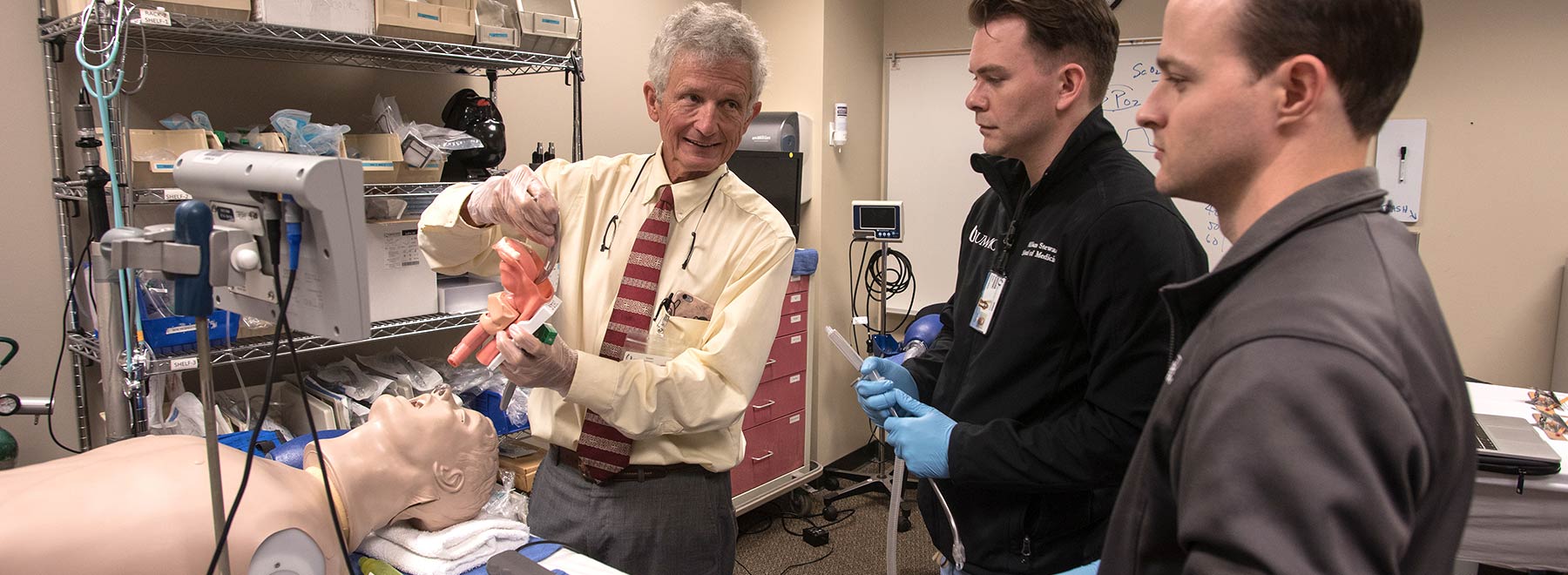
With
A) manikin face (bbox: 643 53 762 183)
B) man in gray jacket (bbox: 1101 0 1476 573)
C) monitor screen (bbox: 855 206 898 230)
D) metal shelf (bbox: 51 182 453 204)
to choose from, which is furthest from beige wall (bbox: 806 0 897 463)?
man in gray jacket (bbox: 1101 0 1476 573)

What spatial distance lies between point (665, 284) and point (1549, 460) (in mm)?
1991

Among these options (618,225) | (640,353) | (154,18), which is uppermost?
(154,18)

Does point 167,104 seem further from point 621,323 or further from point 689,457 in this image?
point 689,457

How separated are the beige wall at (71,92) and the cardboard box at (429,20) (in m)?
0.48

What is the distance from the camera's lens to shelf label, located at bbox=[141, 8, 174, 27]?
1.62 m

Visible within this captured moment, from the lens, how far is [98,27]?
1693 millimetres

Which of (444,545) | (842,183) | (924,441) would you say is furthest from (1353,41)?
(842,183)

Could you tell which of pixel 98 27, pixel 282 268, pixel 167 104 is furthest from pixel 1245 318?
pixel 167 104

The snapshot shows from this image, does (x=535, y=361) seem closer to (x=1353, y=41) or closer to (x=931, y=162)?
(x=1353, y=41)

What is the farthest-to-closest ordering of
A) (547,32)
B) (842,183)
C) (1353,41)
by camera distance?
(842,183), (547,32), (1353,41)

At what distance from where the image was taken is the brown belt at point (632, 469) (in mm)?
1463

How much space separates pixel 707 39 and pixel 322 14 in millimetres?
1005

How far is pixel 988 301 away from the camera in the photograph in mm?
1327

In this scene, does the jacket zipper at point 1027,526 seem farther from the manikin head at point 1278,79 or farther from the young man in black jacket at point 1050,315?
the manikin head at point 1278,79
